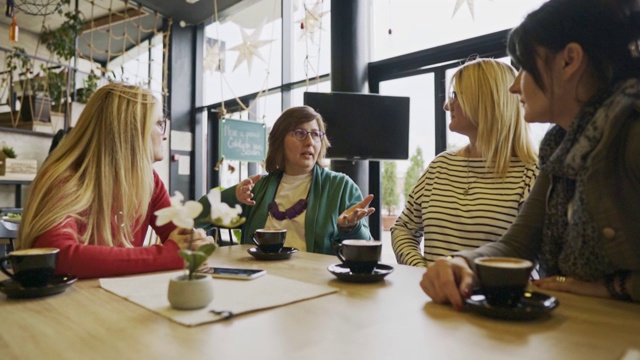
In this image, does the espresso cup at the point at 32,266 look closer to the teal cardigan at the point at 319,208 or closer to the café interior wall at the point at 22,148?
the teal cardigan at the point at 319,208

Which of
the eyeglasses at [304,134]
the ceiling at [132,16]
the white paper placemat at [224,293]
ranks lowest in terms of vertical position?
the white paper placemat at [224,293]

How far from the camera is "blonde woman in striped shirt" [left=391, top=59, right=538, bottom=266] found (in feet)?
5.19

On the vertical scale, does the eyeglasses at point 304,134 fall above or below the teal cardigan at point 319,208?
above

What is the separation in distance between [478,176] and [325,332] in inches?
47.6

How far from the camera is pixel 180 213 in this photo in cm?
79

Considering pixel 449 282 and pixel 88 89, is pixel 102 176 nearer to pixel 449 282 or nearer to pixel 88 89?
pixel 449 282

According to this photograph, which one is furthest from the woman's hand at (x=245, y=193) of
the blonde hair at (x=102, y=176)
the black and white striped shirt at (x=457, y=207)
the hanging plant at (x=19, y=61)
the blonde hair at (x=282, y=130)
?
the hanging plant at (x=19, y=61)

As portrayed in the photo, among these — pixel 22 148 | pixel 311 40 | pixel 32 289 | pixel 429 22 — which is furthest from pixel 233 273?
pixel 22 148

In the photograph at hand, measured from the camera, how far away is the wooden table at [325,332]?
0.60 metres

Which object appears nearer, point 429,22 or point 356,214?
point 356,214

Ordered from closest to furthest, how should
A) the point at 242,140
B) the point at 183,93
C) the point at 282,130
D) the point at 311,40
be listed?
1. the point at 282,130
2. the point at 242,140
3. the point at 311,40
4. the point at 183,93

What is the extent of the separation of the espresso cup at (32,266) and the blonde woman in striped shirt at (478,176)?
44.5 inches

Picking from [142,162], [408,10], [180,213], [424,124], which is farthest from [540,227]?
[408,10]

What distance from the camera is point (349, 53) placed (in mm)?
3432
